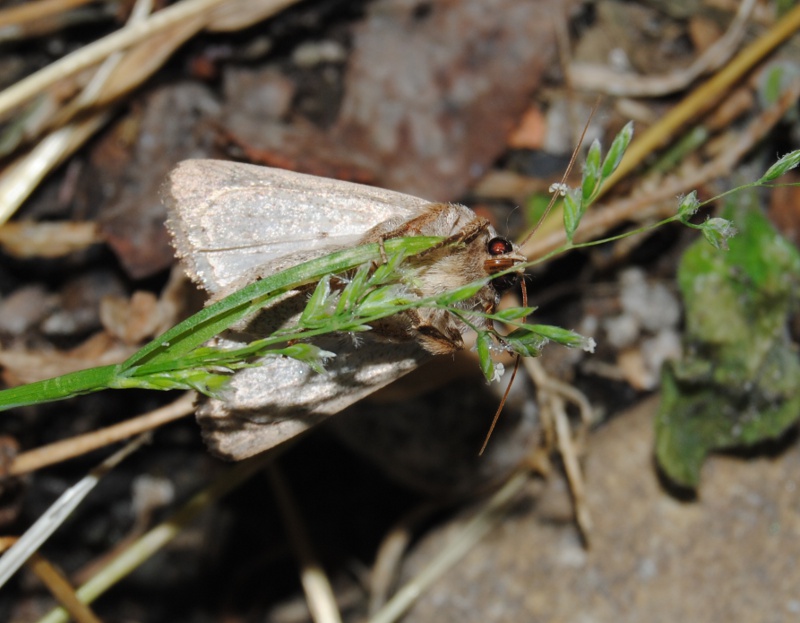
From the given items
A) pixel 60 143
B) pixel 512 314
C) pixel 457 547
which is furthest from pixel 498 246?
pixel 60 143

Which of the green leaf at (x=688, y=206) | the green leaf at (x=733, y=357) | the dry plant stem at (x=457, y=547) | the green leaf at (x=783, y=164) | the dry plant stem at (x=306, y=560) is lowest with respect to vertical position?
the dry plant stem at (x=457, y=547)

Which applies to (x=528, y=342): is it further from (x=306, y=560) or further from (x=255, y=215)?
(x=306, y=560)

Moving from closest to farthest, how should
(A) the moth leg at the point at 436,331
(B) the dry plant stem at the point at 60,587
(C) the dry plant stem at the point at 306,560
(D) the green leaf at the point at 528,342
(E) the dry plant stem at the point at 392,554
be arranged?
(D) the green leaf at the point at 528,342, (A) the moth leg at the point at 436,331, (B) the dry plant stem at the point at 60,587, (C) the dry plant stem at the point at 306,560, (E) the dry plant stem at the point at 392,554

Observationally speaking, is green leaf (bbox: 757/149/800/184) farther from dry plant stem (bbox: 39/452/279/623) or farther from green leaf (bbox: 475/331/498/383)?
dry plant stem (bbox: 39/452/279/623)

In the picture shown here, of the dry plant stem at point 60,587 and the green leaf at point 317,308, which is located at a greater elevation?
the green leaf at point 317,308

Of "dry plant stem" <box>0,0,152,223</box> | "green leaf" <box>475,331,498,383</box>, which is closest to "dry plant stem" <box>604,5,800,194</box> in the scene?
"green leaf" <box>475,331,498,383</box>

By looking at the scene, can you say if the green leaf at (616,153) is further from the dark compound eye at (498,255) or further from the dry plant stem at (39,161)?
the dry plant stem at (39,161)

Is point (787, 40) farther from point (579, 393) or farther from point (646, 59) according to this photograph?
point (579, 393)

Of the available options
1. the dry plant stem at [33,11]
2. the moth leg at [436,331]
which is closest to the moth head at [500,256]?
the moth leg at [436,331]
